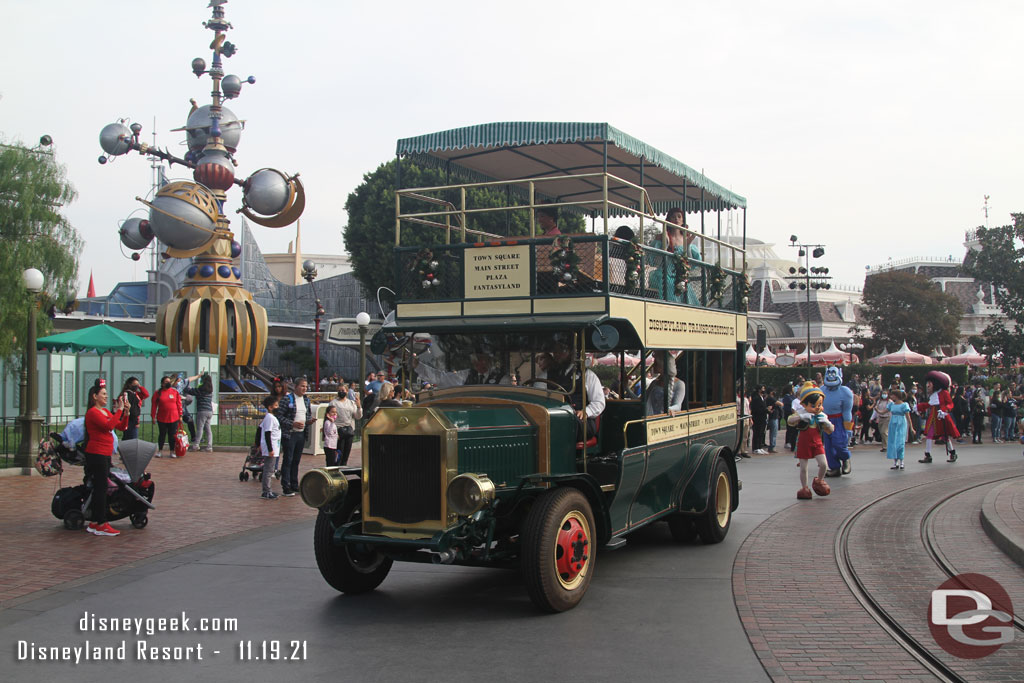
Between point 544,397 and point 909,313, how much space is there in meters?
58.8

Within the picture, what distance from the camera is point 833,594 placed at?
763cm

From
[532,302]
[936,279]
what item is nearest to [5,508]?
[532,302]

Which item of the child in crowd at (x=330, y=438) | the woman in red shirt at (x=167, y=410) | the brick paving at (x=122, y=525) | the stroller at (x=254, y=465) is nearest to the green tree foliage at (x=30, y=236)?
the woman in red shirt at (x=167, y=410)

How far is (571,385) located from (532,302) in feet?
2.87

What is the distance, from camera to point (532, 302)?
850 centimetres

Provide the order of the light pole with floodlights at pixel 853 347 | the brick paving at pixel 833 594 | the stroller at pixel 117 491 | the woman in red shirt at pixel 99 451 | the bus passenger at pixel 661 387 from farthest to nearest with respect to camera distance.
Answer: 1. the light pole with floodlights at pixel 853 347
2. the stroller at pixel 117 491
3. the woman in red shirt at pixel 99 451
4. the bus passenger at pixel 661 387
5. the brick paving at pixel 833 594

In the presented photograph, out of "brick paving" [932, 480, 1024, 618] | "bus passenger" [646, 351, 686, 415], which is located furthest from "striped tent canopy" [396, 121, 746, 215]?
"brick paving" [932, 480, 1024, 618]

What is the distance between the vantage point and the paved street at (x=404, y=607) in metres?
5.75

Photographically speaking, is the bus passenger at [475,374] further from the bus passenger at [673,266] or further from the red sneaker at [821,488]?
the red sneaker at [821,488]

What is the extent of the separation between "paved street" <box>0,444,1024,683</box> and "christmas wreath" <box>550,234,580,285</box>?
9.13 ft

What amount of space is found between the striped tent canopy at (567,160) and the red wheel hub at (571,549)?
369cm

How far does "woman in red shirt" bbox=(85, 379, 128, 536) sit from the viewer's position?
34.3ft

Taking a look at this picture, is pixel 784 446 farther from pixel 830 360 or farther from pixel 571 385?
pixel 830 360

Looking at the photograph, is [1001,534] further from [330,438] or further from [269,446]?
[330,438]
